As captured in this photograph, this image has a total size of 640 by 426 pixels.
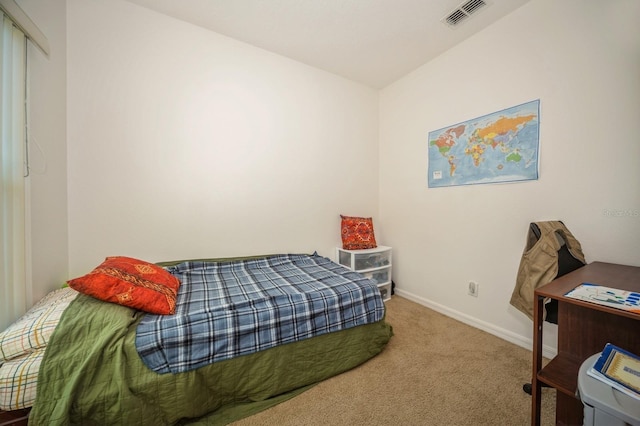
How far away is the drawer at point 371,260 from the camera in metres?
2.61

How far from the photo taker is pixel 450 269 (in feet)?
7.54

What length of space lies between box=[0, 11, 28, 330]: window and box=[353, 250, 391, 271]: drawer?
2.33 metres

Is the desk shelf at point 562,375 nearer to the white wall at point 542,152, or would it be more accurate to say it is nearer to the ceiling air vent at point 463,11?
the white wall at point 542,152

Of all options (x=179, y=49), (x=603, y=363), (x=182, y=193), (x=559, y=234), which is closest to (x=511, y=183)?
(x=559, y=234)

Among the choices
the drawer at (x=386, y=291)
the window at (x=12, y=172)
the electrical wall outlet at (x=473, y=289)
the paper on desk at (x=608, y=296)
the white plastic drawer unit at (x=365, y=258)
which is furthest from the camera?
the drawer at (x=386, y=291)

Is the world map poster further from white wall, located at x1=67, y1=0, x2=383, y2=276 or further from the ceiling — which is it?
white wall, located at x1=67, y1=0, x2=383, y2=276

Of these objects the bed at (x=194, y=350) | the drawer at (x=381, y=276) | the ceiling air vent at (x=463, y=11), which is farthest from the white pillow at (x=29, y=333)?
the ceiling air vent at (x=463, y=11)

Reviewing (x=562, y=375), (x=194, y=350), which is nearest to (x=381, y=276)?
(x=562, y=375)

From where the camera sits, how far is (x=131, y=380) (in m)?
1.05

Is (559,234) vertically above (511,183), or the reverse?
(511,183)

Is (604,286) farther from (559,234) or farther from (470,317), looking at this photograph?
(470,317)

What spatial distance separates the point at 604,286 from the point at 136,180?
290 cm

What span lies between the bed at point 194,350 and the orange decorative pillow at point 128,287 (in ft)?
0.13

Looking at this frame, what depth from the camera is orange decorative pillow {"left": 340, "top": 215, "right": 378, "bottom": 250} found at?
265 cm
